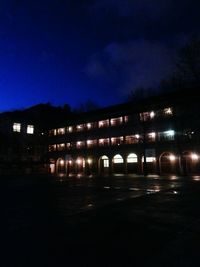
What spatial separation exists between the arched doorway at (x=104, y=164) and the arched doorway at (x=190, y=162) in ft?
55.5

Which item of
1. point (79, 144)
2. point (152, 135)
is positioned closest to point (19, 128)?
point (79, 144)

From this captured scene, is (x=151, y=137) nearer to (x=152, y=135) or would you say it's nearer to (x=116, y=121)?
(x=152, y=135)

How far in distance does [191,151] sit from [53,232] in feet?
118

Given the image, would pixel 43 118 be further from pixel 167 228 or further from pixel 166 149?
pixel 167 228

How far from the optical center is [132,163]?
47.2 metres

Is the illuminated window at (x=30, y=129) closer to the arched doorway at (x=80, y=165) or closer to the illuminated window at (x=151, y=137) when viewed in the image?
the arched doorway at (x=80, y=165)

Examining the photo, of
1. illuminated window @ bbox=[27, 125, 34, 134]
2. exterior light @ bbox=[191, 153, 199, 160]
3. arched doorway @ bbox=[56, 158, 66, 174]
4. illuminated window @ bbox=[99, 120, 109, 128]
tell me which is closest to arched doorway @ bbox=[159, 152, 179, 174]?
exterior light @ bbox=[191, 153, 199, 160]

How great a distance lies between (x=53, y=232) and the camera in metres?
7.61

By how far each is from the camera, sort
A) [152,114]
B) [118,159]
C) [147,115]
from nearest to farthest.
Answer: [152,114] → [147,115] → [118,159]

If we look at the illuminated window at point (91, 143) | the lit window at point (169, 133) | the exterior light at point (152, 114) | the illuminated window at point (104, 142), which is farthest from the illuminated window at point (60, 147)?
the lit window at point (169, 133)

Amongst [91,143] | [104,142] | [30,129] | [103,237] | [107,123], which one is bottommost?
[103,237]

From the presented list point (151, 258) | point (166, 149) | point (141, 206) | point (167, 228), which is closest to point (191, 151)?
point (166, 149)

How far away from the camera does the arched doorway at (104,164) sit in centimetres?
5184

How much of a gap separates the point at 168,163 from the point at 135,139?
26.0 ft
